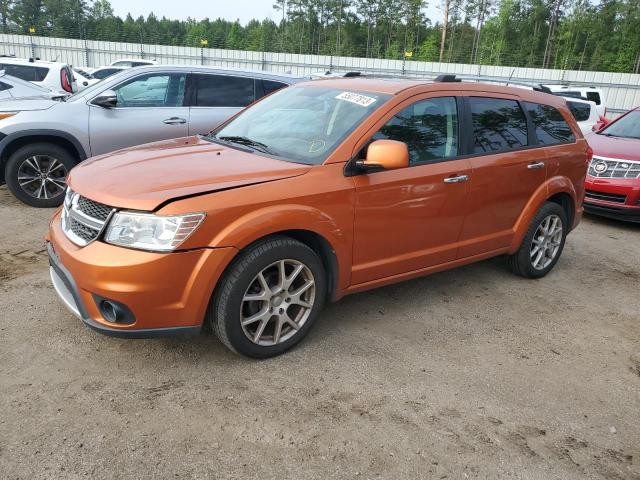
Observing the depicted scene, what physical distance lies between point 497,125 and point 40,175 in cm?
518

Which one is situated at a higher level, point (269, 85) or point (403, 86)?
point (403, 86)

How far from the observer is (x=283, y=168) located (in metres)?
3.26

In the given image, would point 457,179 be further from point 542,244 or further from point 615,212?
point 615,212

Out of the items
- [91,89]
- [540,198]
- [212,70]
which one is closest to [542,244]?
[540,198]

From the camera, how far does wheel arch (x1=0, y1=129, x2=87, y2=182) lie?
243 inches

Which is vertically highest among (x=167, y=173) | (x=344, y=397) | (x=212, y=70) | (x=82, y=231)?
(x=212, y=70)

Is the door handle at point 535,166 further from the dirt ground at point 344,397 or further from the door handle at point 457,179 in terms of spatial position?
the dirt ground at point 344,397

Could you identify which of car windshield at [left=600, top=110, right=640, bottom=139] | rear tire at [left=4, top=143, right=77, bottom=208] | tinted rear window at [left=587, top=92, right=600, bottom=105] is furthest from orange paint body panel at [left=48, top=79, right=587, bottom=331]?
tinted rear window at [left=587, top=92, right=600, bottom=105]

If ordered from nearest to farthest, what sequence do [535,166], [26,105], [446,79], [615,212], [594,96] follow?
[446,79]
[535,166]
[26,105]
[615,212]
[594,96]

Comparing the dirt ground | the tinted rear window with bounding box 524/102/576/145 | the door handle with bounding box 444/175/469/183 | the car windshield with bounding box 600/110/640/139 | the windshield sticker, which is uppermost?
the windshield sticker

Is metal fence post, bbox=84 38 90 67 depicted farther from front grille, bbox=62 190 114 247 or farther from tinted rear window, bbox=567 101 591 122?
front grille, bbox=62 190 114 247

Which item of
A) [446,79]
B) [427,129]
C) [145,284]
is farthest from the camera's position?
[446,79]

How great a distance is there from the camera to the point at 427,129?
12.7ft

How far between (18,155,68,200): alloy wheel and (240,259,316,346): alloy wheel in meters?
4.31
